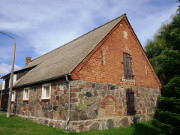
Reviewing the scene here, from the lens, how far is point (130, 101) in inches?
447

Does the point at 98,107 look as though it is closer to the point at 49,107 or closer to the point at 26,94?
the point at 49,107

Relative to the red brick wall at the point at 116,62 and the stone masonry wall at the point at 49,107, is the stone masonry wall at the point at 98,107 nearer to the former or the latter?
the red brick wall at the point at 116,62

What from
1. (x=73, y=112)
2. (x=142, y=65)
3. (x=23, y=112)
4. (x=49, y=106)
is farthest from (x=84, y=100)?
(x=142, y=65)

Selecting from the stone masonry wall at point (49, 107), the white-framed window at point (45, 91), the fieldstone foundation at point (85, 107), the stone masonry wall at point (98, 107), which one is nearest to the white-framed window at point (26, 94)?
the stone masonry wall at point (49, 107)

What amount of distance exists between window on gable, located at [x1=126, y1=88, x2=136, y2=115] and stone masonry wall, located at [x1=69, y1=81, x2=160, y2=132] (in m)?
0.30

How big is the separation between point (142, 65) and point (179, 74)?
6.89 meters

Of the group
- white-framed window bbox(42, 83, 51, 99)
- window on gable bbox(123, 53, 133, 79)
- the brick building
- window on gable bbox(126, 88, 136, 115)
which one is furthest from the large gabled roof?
window on gable bbox(126, 88, 136, 115)

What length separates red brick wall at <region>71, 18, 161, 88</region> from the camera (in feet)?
29.7

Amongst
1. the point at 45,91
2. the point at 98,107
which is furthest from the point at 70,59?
the point at 98,107

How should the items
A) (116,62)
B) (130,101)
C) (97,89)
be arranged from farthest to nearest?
(130,101), (116,62), (97,89)

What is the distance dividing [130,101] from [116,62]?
3032mm

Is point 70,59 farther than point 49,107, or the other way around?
point 70,59

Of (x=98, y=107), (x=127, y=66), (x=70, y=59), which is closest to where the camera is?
(x=98, y=107)

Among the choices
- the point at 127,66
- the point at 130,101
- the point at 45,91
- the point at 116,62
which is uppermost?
the point at 116,62
